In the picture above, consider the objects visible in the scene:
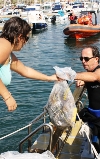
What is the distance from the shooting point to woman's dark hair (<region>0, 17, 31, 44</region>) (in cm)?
304

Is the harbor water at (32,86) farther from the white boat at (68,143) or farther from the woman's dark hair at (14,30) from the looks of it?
the woman's dark hair at (14,30)

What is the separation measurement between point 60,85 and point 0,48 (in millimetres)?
1005

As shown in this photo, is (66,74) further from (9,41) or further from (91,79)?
(9,41)

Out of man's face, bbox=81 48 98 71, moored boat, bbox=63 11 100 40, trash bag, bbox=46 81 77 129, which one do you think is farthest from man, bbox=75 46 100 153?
moored boat, bbox=63 11 100 40

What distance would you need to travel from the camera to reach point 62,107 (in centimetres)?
363

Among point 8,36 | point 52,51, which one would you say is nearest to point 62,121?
point 8,36

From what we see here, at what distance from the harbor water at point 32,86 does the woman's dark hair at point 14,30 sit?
598 centimetres

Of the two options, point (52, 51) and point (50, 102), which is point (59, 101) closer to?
point (50, 102)

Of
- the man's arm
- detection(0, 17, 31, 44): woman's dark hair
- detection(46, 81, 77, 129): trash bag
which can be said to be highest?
detection(0, 17, 31, 44): woman's dark hair

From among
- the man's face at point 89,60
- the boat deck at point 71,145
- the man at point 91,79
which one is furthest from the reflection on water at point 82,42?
the man's face at point 89,60

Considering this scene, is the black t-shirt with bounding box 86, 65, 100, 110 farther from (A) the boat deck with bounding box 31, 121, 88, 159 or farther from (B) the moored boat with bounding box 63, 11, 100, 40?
(B) the moored boat with bounding box 63, 11, 100, 40

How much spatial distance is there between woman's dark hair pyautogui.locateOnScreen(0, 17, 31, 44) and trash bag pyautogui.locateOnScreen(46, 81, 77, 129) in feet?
2.82

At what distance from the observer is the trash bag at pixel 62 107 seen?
3631mm

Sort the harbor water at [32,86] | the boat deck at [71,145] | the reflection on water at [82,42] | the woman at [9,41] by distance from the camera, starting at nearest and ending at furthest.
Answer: the woman at [9,41], the boat deck at [71,145], the harbor water at [32,86], the reflection on water at [82,42]
